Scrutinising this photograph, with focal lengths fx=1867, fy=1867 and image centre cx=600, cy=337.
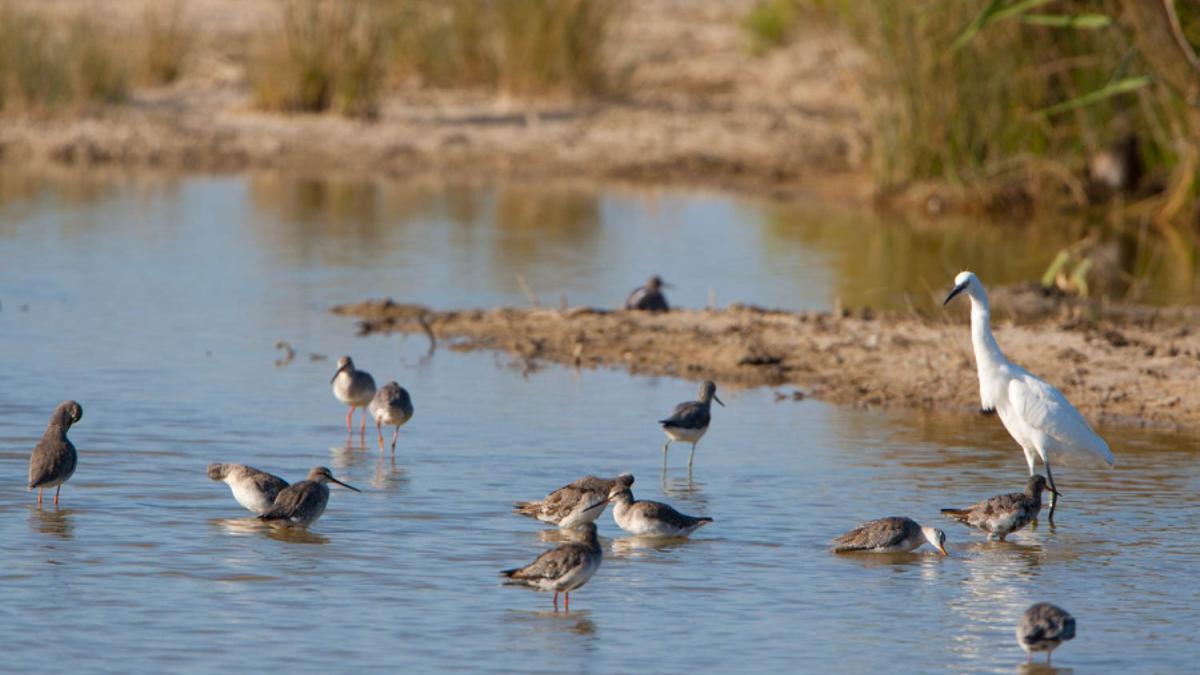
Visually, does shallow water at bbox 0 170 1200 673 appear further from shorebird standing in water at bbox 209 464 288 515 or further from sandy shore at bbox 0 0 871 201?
sandy shore at bbox 0 0 871 201

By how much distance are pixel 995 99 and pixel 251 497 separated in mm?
15465

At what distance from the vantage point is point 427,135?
29453 mm

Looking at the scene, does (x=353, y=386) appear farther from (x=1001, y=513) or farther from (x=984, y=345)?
(x=1001, y=513)

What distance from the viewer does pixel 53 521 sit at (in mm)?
9898

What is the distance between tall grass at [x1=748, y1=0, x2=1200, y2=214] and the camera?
23031 mm

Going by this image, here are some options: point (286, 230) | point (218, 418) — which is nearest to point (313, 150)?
point (286, 230)

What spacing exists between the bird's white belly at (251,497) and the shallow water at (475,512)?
143 millimetres

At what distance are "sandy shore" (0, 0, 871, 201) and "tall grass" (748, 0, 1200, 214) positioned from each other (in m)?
1.68

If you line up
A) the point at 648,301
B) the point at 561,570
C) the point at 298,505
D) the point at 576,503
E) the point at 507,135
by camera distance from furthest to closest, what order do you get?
1. the point at 507,135
2. the point at 648,301
3. the point at 576,503
4. the point at 298,505
5. the point at 561,570

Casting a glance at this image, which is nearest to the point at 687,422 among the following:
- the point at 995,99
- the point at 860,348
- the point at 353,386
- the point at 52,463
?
the point at 353,386

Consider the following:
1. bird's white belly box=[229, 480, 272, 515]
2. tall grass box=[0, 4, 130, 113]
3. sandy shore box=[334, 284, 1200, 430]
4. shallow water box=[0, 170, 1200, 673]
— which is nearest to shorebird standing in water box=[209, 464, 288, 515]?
bird's white belly box=[229, 480, 272, 515]

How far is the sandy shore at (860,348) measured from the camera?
13.9 meters

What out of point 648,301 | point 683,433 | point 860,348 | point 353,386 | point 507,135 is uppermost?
point 507,135

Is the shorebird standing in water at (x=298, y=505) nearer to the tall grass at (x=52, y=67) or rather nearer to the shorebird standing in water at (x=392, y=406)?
the shorebird standing in water at (x=392, y=406)
